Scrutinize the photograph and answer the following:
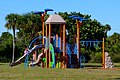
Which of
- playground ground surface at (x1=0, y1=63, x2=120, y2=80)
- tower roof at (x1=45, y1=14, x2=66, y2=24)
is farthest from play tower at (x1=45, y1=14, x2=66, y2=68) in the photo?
playground ground surface at (x1=0, y1=63, x2=120, y2=80)

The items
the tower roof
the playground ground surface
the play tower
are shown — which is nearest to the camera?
the playground ground surface

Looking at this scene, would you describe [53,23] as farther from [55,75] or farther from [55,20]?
[55,75]

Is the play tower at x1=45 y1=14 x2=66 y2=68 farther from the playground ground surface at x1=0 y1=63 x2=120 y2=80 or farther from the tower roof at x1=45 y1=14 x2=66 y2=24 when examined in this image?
the playground ground surface at x1=0 y1=63 x2=120 y2=80

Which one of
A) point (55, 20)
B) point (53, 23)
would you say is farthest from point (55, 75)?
point (55, 20)

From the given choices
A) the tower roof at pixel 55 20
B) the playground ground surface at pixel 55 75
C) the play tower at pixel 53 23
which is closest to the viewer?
the playground ground surface at pixel 55 75

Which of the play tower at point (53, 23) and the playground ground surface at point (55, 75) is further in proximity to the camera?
the play tower at point (53, 23)

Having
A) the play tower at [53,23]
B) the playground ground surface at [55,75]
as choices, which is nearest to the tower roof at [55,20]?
the play tower at [53,23]

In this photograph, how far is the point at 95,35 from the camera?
57.6 metres

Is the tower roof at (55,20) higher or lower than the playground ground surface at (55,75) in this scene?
higher

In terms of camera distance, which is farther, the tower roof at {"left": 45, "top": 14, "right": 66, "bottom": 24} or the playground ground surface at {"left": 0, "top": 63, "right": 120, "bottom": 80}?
the tower roof at {"left": 45, "top": 14, "right": 66, "bottom": 24}

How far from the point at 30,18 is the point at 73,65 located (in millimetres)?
29218

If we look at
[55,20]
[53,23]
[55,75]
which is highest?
[55,20]

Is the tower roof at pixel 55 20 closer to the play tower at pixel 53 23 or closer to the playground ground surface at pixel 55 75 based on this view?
the play tower at pixel 53 23

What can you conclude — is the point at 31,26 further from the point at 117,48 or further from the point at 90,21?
the point at 117,48
